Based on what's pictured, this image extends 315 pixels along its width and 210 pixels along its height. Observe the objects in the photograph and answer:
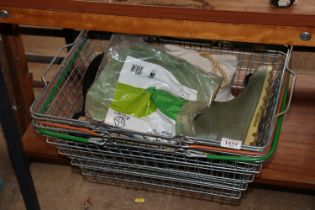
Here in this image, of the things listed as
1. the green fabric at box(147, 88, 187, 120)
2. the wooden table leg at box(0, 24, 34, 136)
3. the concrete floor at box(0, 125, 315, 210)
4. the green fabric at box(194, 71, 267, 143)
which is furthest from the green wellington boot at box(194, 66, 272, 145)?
the wooden table leg at box(0, 24, 34, 136)

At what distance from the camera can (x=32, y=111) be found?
1.08 m

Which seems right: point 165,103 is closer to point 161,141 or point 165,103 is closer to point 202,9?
point 161,141

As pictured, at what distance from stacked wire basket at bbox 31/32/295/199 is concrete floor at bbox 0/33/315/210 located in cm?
10

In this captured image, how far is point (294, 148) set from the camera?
132cm

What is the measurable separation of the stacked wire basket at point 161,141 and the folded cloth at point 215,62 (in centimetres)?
5

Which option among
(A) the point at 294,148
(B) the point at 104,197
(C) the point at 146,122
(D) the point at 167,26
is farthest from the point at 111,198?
(D) the point at 167,26

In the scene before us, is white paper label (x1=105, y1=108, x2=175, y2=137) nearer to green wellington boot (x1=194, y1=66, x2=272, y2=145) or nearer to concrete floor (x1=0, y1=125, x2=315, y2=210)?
Result: green wellington boot (x1=194, y1=66, x2=272, y2=145)

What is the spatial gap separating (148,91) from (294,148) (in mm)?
474

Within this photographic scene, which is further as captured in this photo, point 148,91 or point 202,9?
point 148,91

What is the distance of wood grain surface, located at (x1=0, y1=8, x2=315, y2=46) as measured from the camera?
858mm

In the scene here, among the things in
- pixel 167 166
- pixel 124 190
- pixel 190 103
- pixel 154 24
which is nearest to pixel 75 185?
pixel 124 190

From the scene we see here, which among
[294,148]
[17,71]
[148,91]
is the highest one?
[148,91]

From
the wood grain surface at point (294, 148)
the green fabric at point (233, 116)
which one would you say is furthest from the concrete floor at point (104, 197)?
the green fabric at point (233, 116)

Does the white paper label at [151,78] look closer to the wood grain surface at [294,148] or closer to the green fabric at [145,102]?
the green fabric at [145,102]
